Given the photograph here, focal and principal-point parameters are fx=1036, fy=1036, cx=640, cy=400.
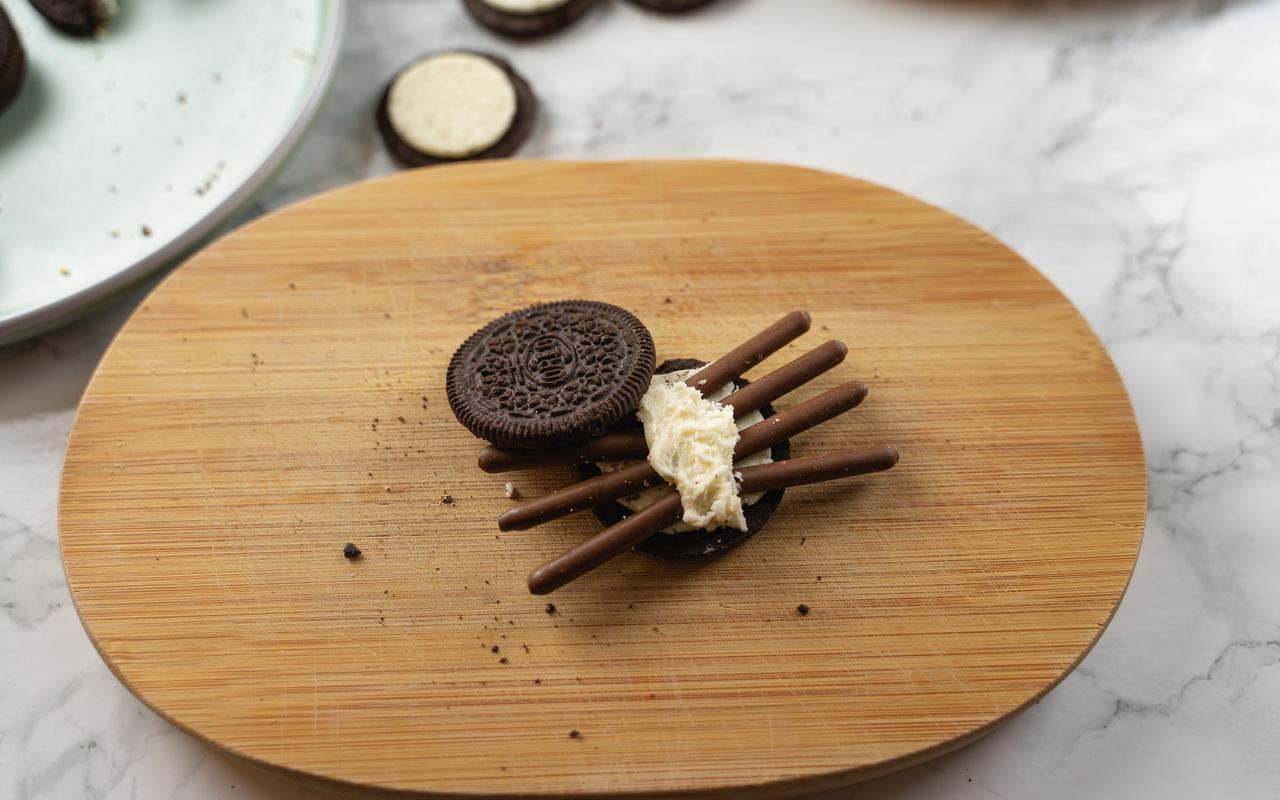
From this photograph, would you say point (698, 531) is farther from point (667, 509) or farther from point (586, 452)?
point (586, 452)

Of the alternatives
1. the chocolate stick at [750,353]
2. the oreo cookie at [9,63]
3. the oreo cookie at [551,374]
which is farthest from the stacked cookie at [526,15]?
the chocolate stick at [750,353]

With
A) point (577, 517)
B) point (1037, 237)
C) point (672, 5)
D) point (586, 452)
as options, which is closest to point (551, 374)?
point (586, 452)

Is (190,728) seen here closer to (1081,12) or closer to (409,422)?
(409,422)

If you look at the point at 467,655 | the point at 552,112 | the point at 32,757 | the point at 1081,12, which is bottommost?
the point at 32,757

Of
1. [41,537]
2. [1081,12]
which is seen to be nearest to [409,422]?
[41,537]

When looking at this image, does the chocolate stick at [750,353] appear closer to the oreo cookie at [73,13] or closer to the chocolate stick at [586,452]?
the chocolate stick at [586,452]
